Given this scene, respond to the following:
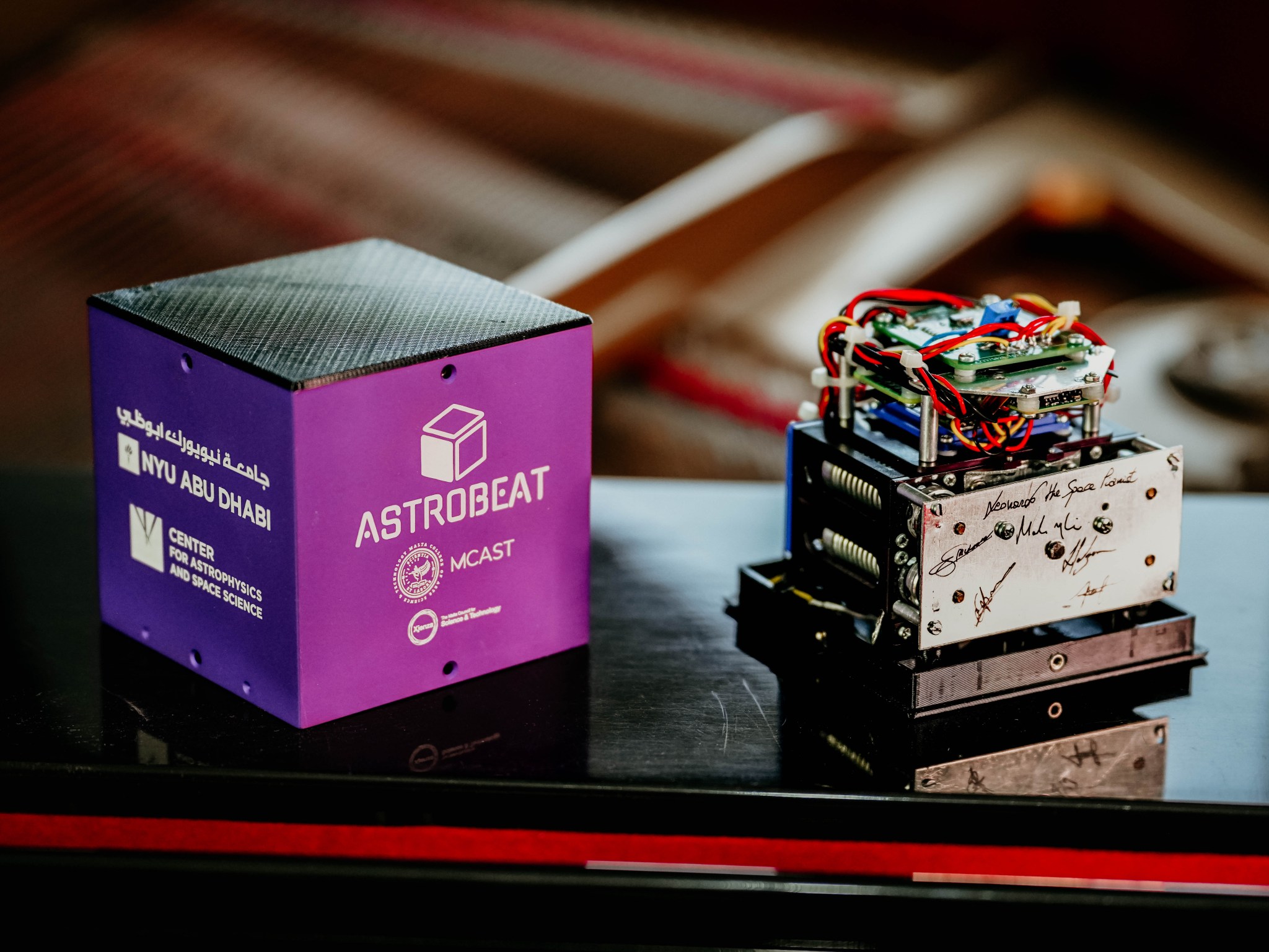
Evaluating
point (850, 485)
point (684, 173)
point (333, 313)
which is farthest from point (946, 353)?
point (684, 173)

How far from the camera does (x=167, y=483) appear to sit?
1452mm

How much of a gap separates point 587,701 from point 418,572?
0.63 ft

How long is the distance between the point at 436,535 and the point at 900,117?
311 centimetres

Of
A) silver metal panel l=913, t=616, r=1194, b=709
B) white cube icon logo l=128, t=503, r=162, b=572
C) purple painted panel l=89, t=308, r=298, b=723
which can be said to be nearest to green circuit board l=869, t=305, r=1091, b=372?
silver metal panel l=913, t=616, r=1194, b=709

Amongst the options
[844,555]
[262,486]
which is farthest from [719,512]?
[262,486]

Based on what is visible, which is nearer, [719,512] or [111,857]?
[111,857]

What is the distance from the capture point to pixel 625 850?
1330mm

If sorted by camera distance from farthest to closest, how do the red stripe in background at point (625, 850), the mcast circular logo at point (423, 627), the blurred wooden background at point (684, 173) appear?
→ the blurred wooden background at point (684, 173) → the mcast circular logo at point (423, 627) → the red stripe in background at point (625, 850)

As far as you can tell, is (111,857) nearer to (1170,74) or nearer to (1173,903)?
(1173,903)
